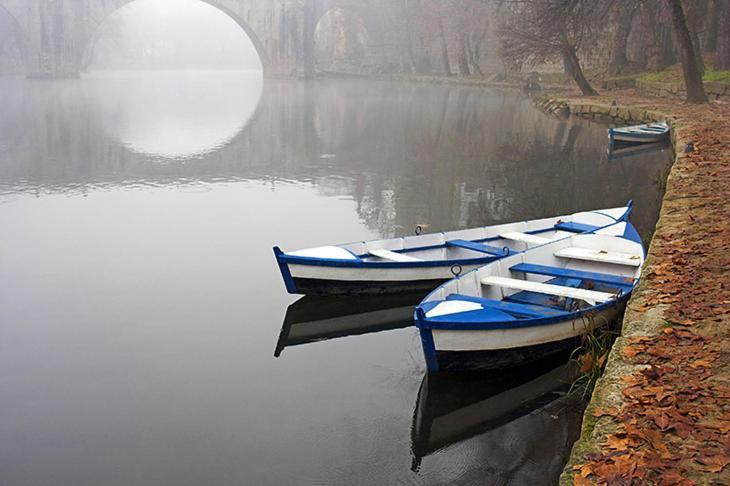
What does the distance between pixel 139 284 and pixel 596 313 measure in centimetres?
418

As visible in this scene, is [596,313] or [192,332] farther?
[192,332]

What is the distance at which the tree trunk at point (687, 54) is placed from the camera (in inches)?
711

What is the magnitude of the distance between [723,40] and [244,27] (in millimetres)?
35131

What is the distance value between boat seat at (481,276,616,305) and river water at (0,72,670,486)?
56cm

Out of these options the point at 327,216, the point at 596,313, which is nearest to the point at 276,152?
the point at 327,216

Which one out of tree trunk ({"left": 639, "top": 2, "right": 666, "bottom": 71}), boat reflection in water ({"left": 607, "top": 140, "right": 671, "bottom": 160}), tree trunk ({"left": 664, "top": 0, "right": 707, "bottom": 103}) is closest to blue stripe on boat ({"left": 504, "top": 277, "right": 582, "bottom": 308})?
boat reflection in water ({"left": 607, "top": 140, "right": 671, "bottom": 160})

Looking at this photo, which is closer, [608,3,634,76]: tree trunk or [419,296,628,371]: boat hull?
[419,296,628,371]: boat hull

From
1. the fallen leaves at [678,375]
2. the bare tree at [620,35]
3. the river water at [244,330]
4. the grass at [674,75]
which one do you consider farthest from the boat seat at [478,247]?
the bare tree at [620,35]

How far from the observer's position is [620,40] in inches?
1128

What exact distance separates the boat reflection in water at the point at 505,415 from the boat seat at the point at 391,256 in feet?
5.66

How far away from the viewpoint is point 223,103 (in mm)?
31469

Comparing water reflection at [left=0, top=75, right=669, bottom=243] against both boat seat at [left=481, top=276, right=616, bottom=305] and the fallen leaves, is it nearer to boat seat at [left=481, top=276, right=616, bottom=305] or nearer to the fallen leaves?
boat seat at [left=481, top=276, right=616, bottom=305]

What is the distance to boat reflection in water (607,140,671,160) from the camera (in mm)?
15914

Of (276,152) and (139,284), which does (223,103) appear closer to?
(276,152)
